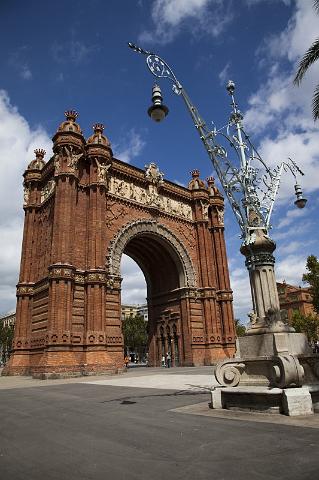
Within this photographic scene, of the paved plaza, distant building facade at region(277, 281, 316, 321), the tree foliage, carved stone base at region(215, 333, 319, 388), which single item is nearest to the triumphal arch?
the paved plaza

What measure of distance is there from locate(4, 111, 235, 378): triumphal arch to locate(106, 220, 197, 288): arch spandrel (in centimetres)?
9

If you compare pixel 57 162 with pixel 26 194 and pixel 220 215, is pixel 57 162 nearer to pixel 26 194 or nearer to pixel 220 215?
pixel 26 194

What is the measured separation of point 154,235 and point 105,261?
22.2 feet

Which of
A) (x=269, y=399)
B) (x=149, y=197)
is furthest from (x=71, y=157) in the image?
(x=269, y=399)

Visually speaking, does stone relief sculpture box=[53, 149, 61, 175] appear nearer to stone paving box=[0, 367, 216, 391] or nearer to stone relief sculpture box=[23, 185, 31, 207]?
stone relief sculpture box=[23, 185, 31, 207]

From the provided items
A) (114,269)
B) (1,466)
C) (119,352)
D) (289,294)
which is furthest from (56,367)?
(289,294)

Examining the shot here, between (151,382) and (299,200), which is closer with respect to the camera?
(299,200)

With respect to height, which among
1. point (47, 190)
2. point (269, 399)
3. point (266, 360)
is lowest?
point (269, 399)

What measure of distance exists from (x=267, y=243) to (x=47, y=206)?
2350 centimetres

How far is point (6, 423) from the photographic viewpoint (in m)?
7.77

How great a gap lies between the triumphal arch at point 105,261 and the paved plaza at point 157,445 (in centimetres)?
1509

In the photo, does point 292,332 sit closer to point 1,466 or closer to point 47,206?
point 1,466

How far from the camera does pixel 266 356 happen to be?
780 cm

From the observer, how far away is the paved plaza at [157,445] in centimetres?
417
